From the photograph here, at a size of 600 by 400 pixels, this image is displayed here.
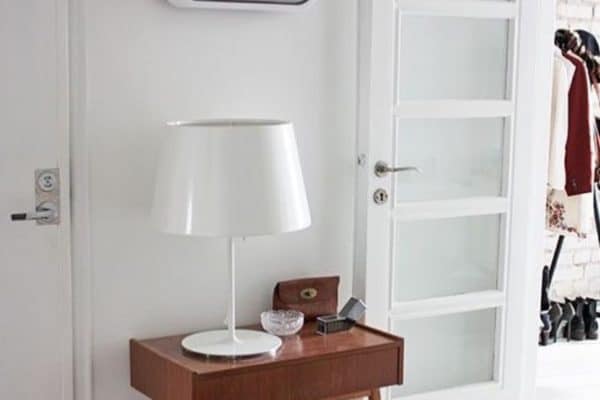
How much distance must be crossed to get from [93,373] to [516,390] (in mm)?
1534

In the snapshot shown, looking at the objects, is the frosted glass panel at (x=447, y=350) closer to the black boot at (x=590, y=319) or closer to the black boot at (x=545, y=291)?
the black boot at (x=545, y=291)

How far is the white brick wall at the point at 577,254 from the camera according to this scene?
464 centimetres

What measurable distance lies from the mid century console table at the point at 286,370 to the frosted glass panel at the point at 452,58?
83 centimetres

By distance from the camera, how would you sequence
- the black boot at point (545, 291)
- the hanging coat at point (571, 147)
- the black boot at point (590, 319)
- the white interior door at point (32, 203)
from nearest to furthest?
1. the white interior door at point (32, 203)
2. the hanging coat at point (571, 147)
3. the black boot at point (545, 291)
4. the black boot at point (590, 319)

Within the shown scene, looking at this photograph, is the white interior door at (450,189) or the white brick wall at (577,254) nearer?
the white interior door at (450,189)

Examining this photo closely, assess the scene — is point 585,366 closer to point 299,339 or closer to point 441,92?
point 441,92

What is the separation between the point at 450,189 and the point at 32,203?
4.48ft

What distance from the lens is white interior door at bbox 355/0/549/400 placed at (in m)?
2.89

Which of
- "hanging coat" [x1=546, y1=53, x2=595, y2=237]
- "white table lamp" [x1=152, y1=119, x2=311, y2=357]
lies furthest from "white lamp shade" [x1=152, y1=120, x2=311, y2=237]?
"hanging coat" [x1=546, y1=53, x2=595, y2=237]

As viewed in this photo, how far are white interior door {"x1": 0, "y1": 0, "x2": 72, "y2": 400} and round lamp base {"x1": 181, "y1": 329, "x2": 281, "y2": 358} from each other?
1.17ft

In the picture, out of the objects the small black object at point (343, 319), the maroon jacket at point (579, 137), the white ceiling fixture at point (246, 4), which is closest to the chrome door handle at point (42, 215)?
the white ceiling fixture at point (246, 4)

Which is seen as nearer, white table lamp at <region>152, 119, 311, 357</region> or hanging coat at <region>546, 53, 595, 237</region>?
white table lamp at <region>152, 119, 311, 357</region>

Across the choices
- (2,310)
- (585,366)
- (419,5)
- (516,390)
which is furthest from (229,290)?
(585,366)

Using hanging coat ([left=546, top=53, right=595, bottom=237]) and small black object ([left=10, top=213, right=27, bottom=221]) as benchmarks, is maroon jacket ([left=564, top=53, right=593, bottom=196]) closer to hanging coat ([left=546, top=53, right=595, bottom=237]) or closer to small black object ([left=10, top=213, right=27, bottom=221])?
hanging coat ([left=546, top=53, right=595, bottom=237])
